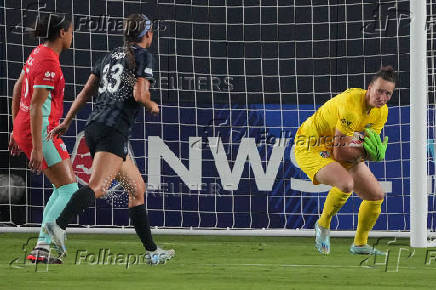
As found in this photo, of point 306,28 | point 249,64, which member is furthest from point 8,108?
point 306,28

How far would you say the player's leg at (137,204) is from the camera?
611 cm

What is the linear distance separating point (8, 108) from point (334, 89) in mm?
3463

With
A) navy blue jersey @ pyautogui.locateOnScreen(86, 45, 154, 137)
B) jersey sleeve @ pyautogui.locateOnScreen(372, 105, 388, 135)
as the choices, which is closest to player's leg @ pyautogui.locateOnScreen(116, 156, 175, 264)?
navy blue jersey @ pyautogui.locateOnScreen(86, 45, 154, 137)

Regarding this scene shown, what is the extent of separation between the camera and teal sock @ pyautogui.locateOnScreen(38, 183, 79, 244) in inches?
245

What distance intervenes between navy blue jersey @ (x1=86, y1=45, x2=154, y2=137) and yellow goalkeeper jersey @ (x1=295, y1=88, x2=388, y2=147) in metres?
1.88

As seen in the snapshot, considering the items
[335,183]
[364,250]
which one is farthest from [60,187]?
[364,250]

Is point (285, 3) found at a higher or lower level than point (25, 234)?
higher

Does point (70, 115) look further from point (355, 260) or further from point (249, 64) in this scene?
point (249, 64)

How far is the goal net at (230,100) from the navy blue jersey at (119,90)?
3592mm

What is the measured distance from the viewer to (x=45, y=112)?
6270mm

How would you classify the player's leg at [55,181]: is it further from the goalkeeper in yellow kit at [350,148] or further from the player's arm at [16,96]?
the goalkeeper in yellow kit at [350,148]

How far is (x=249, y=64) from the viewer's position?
1030 centimetres

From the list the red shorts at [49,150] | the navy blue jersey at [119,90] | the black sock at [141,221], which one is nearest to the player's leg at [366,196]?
the black sock at [141,221]

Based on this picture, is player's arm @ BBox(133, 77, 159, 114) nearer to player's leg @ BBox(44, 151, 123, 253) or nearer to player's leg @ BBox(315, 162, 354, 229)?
player's leg @ BBox(44, 151, 123, 253)
